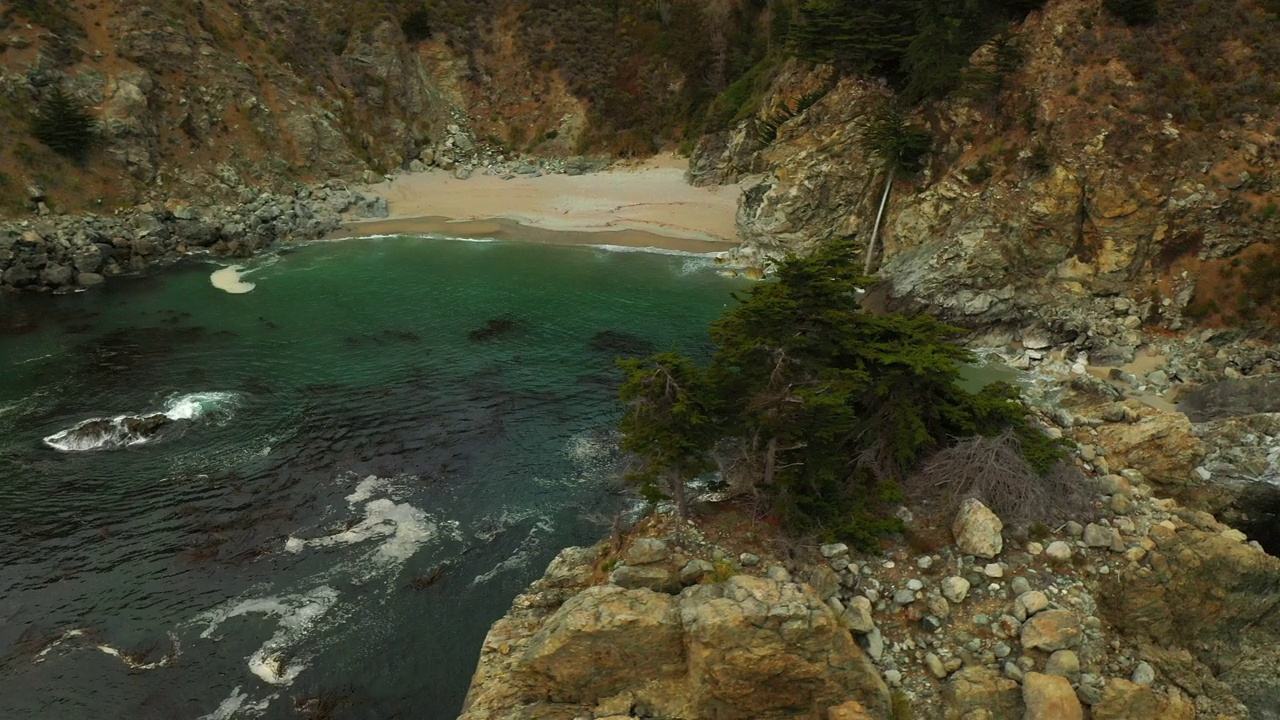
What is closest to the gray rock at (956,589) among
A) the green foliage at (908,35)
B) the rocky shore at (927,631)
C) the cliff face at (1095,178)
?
the rocky shore at (927,631)

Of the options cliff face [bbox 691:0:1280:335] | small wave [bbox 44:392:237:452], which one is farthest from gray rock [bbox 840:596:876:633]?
small wave [bbox 44:392:237:452]

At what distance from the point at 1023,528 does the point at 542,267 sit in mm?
37109

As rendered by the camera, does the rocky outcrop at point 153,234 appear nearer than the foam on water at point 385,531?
No

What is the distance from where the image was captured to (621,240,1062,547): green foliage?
15500 mm

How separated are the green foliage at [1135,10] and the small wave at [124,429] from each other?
147 feet

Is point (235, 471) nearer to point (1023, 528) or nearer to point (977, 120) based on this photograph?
point (1023, 528)

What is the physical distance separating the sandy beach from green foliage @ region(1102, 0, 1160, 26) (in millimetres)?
24599

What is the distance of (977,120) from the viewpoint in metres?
39.0

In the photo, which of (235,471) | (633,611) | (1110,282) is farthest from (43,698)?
(1110,282)

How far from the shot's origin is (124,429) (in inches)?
1047

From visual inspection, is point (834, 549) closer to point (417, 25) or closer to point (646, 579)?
point (646, 579)

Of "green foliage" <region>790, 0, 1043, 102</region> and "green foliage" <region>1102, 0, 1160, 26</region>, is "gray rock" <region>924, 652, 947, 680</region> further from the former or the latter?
"green foliage" <region>1102, 0, 1160, 26</region>

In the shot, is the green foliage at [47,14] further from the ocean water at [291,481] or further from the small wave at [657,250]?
the small wave at [657,250]

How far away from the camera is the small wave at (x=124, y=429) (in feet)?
85.3
